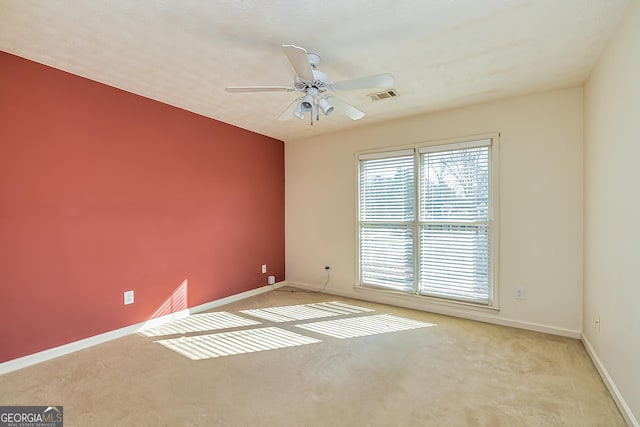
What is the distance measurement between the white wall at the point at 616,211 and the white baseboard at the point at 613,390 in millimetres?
14

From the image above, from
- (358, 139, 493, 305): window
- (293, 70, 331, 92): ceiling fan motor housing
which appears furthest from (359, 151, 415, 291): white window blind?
(293, 70, 331, 92): ceiling fan motor housing

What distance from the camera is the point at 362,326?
128 inches

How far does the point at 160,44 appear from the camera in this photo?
2176mm

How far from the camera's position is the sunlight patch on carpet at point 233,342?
105 inches

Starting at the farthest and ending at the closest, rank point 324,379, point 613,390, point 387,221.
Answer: point 387,221 → point 324,379 → point 613,390

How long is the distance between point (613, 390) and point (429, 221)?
2.10m

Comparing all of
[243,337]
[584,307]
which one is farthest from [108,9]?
[584,307]

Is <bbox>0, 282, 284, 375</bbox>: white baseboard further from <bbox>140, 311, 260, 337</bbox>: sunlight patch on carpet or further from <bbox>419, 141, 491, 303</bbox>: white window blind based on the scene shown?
<bbox>419, 141, 491, 303</bbox>: white window blind

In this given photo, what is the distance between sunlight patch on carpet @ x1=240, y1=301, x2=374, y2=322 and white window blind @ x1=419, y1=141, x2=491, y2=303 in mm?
986

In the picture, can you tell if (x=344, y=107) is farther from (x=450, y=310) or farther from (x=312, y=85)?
(x=450, y=310)

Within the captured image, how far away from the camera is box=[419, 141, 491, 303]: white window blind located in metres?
3.37

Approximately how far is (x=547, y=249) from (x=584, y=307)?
589 mm

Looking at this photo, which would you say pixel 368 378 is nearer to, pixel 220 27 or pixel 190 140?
pixel 220 27

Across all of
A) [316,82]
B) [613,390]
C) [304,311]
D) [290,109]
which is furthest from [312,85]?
[613,390]
